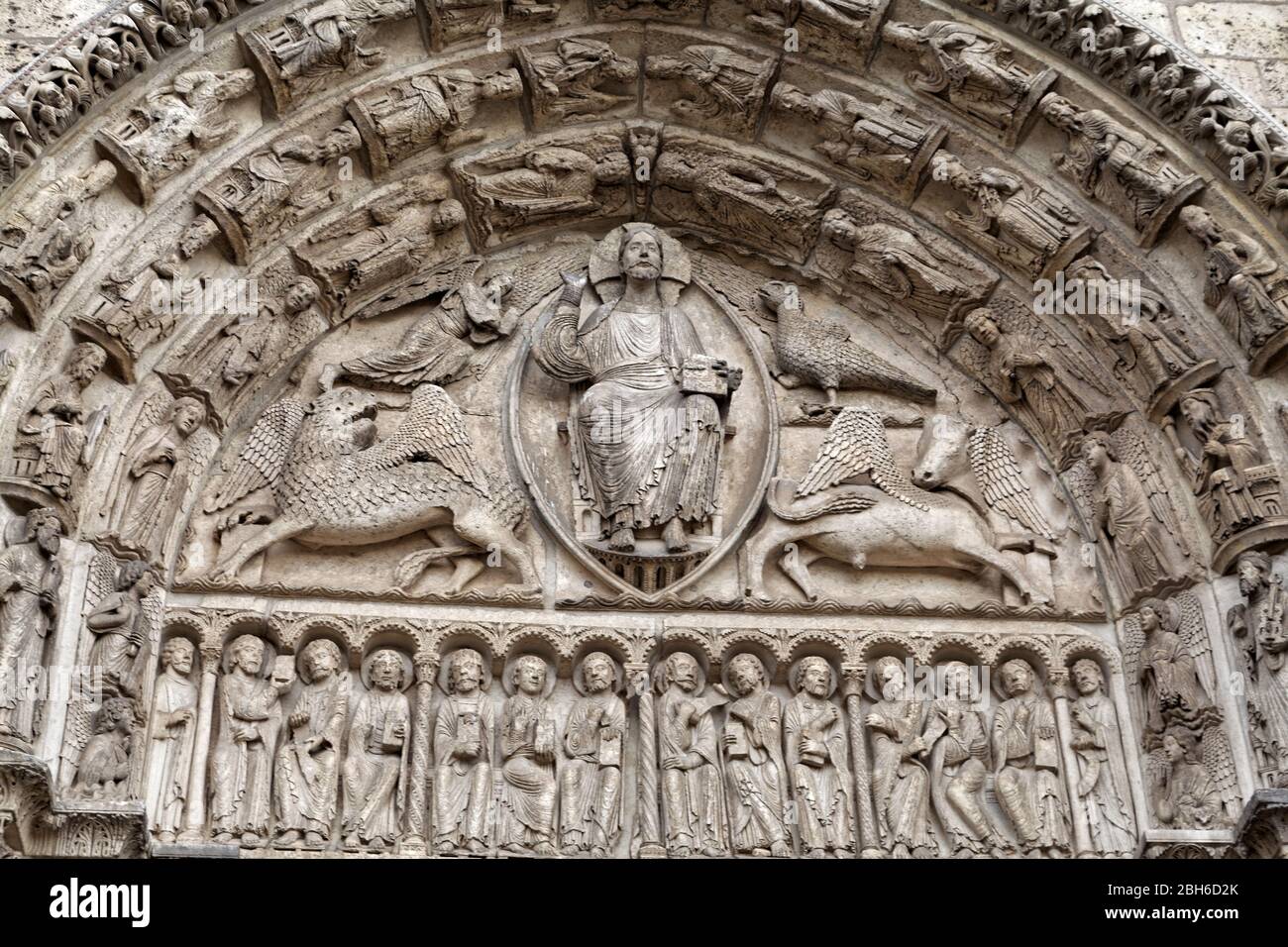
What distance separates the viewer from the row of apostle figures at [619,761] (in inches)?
321

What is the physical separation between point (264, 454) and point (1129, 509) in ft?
13.6

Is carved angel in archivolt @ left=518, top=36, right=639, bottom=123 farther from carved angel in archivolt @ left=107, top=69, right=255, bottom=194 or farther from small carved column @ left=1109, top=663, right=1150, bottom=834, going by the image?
small carved column @ left=1109, top=663, right=1150, bottom=834

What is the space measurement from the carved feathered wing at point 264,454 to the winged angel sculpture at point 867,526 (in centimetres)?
227

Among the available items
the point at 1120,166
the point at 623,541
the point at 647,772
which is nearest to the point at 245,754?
the point at 647,772

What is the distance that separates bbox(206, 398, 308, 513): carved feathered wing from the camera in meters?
Answer: 8.88

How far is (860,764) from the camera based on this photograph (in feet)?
27.9

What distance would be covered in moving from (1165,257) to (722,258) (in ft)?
7.75

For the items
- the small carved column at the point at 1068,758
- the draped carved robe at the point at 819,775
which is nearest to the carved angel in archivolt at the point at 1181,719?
the small carved column at the point at 1068,758

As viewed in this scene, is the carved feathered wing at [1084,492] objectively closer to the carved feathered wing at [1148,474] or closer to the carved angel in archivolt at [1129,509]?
the carved angel in archivolt at [1129,509]

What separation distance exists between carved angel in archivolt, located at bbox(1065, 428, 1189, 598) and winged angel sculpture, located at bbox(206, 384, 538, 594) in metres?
2.76

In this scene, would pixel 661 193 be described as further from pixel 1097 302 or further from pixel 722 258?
pixel 1097 302

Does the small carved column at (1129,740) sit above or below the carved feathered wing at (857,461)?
below

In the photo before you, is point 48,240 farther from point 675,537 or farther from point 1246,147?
point 1246,147
